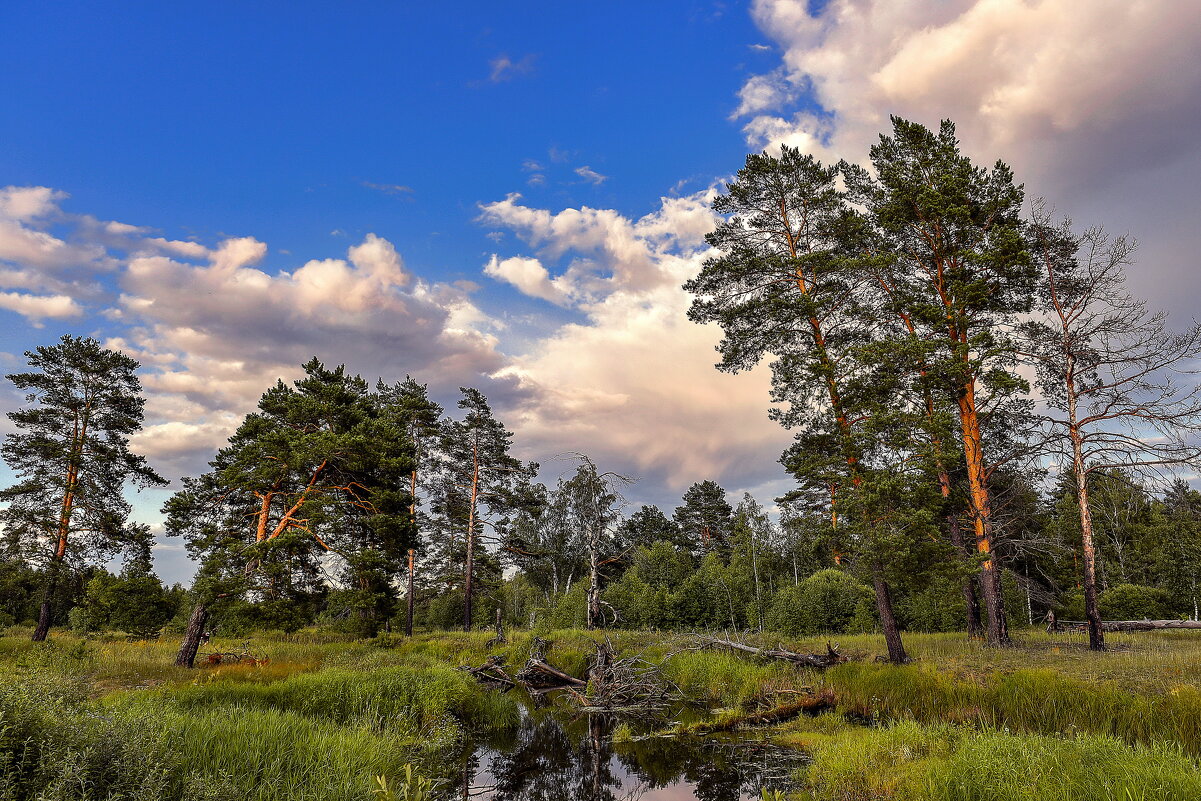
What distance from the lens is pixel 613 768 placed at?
11352mm

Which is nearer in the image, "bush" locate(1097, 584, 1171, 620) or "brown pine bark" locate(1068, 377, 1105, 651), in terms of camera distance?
"brown pine bark" locate(1068, 377, 1105, 651)

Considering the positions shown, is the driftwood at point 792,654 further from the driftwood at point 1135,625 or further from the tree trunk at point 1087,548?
the driftwood at point 1135,625

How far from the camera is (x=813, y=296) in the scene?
18.3m

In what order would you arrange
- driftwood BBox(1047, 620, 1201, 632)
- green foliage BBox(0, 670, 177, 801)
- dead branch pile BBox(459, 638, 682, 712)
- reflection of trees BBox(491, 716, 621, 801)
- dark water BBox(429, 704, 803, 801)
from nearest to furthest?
1. green foliage BBox(0, 670, 177, 801)
2. dark water BBox(429, 704, 803, 801)
3. reflection of trees BBox(491, 716, 621, 801)
4. dead branch pile BBox(459, 638, 682, 712)
5. driftwood BBox(1047, 620, 1201, 632)

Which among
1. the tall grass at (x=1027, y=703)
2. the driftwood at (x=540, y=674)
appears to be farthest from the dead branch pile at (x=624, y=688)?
the tall grass at (x=1027, y=703)

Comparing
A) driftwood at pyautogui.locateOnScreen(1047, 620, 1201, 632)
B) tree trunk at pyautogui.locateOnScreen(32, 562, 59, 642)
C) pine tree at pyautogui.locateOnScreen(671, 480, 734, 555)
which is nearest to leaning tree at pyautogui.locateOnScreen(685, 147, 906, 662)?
driftwood at pyautogui.locateOnScreen(1047, 620, 1201, 632)

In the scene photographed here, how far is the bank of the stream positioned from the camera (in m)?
5.57

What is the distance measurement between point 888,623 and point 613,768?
30.5 feet

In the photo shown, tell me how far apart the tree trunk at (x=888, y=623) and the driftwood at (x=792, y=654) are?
144 cm

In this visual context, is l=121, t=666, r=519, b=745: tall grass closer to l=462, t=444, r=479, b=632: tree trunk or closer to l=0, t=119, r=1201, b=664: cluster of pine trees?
l=0, t=119, r=1201, b=664: cluster of pine trees

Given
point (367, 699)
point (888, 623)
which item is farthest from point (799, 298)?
point (367, 699)

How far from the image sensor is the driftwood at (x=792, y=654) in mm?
15883

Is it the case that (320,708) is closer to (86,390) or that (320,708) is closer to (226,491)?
(226,491)

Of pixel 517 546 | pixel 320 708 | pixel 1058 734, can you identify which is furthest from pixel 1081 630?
pixel 517 546
